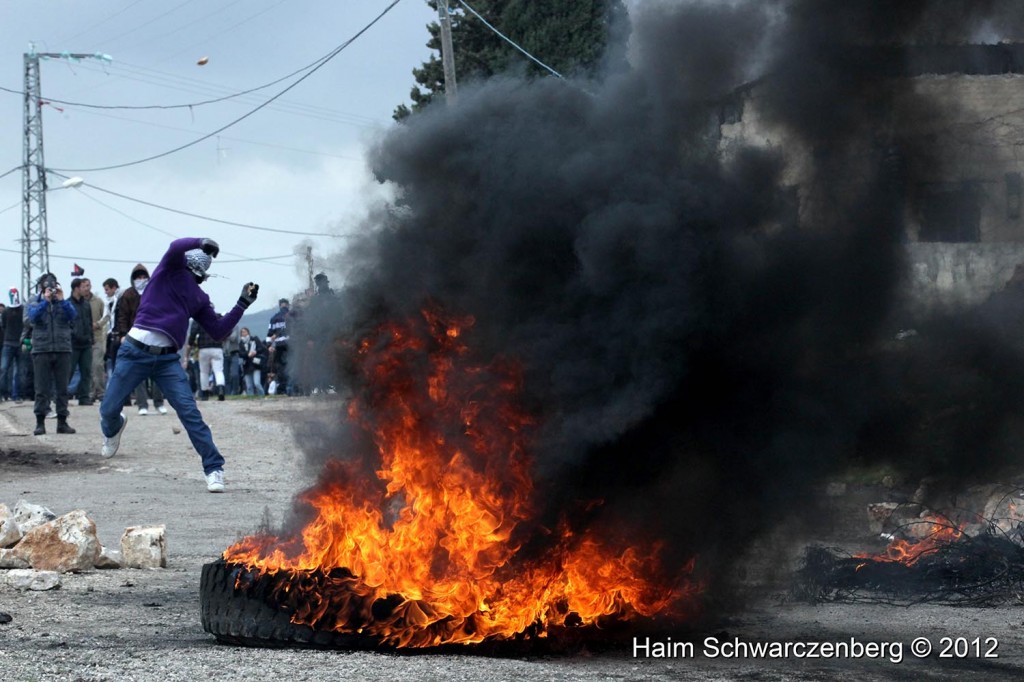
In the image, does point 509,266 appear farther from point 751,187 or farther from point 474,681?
point 474,681

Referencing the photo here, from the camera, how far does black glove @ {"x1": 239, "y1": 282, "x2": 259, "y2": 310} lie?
32.5 ft

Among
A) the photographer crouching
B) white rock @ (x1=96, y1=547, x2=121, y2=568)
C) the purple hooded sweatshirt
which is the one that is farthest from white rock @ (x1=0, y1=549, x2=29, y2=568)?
the photographer crouching

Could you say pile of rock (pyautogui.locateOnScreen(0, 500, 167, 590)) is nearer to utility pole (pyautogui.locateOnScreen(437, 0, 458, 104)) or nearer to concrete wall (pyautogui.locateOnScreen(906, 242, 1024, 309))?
concrete wall (pyautogui.locateOnScreen(906, 242, 1024, 309))

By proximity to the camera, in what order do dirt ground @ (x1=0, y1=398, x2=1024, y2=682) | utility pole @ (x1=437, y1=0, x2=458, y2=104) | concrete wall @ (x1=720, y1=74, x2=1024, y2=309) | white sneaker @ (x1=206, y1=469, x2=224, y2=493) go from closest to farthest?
dirt ground @ (x1=0, y1=398, x2=1024, y2=682) < concrete wall @ (x1=720, y1=74, x2=1024, y2=309) < white sneaker @ (x1=206, y1=469, x2=224, y2=493) < utility pole @ (x1=437, y1=0, x2=458, y2=104)

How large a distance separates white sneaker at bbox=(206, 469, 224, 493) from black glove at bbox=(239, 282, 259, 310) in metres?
2.56

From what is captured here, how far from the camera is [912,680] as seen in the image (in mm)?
5328

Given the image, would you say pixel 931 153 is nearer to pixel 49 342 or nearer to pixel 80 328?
pixel 49 342

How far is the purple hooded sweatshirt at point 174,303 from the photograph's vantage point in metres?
10.6

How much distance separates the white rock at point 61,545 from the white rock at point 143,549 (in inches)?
11.5

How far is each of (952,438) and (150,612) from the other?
4476 mm

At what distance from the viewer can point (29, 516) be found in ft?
26.9

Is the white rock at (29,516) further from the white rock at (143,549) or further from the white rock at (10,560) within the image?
the white rock at (143,549)

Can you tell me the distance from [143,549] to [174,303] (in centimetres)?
318

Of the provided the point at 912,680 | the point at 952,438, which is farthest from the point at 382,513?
the point at 952,438
